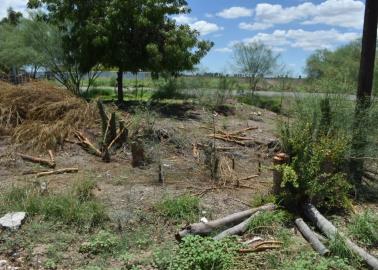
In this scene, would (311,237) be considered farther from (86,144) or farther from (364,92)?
(86,144)

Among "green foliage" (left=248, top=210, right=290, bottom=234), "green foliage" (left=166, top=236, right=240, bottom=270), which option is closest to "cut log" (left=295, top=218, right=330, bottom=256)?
"green foliage" (left=248, top=210, right=290, bottom=234)

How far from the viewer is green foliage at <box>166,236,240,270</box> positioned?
4676 millimetres

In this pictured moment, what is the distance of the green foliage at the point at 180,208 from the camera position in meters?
5.91

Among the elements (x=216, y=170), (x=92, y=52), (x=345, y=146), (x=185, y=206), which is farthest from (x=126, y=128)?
(x=92, y=52)

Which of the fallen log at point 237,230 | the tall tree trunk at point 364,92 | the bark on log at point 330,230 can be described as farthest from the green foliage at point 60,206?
the tall tree trunk at point 364,92

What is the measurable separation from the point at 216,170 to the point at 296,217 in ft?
5.83

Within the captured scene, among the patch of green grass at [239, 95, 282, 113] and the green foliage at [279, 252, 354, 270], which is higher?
the patch of green grass at [239, 95, 282, 113]

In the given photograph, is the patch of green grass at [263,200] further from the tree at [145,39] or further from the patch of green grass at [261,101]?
the patch of green grass at [261,101]

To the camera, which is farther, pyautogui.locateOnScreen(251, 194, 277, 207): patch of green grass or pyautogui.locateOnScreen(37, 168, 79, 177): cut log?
pyautogui.locateOnScreen(37, 168, 79, 177): cut log

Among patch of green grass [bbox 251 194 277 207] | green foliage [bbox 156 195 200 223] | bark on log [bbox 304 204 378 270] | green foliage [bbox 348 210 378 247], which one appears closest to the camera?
bark on log [bbox 304 204 378 270]

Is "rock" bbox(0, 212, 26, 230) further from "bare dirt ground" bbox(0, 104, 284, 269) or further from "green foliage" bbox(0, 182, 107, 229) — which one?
"bare dirt ground" bbox(0, 104, 284, 269)

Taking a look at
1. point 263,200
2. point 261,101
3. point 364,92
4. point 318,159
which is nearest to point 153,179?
point 263,200

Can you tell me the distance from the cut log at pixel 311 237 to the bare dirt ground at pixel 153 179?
0.87 metres

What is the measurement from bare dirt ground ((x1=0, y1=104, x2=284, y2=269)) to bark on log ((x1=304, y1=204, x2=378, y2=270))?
0.87 metres
